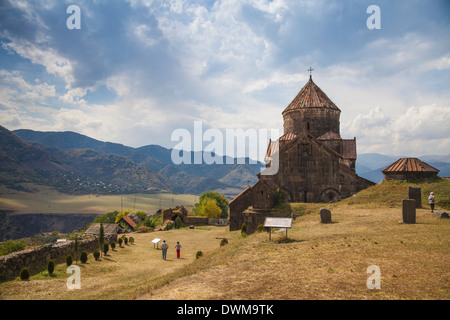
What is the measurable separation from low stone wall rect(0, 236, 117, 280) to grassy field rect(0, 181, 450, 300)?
109 cm

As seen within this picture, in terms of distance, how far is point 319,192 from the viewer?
27.5 m

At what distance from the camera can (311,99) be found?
32.2 m

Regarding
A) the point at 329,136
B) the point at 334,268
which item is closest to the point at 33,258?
the point at 334,268

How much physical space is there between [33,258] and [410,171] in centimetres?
2731

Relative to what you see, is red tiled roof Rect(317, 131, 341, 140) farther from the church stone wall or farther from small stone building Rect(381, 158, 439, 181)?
small stone building Rect(381, 158, 439, 181)

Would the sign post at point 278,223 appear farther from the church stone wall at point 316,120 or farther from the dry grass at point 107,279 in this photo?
the church stone wall at point 316,120

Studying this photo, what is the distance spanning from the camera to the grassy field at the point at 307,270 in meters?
7.13

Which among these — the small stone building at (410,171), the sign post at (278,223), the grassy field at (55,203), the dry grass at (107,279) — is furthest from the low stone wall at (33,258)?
the grassy field at (55,203)

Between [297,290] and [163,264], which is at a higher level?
[297,290]

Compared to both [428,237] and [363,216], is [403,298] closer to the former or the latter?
[428,237]

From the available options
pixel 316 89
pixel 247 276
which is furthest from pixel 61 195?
pixel 247 276

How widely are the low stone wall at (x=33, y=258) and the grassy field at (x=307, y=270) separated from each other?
3.58 feet

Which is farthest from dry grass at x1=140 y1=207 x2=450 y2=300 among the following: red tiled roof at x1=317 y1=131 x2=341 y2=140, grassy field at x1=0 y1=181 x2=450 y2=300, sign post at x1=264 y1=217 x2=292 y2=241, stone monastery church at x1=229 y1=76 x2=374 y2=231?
red tiled roof at x1=317 y1=131 x2=341 y2=140

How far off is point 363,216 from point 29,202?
620ft
